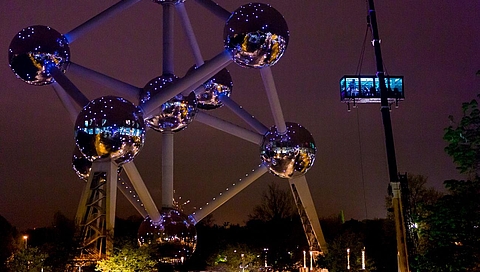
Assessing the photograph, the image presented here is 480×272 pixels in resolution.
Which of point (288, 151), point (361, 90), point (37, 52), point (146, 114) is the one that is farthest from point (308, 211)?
point (37, 52)

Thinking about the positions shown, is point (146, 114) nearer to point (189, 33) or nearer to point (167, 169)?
point (167, 169)

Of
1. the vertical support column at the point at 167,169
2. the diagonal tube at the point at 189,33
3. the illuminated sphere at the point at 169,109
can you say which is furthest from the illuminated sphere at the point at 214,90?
the illuminated sphere at the point at 169,109

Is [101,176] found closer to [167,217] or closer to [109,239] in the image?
[109,239]

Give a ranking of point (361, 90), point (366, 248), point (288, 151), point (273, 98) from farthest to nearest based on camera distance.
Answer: point (366, 248), point (361, 90), point (288, 151), point (273, 98)

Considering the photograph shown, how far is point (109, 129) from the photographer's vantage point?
1362 cm

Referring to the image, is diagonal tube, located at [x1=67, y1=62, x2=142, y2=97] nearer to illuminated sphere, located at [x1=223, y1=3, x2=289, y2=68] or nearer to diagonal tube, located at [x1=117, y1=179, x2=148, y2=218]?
illuminated sphere, located at [x1=223, y1=3, x2=289, y2=68]

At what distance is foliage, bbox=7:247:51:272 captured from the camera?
1765 cm

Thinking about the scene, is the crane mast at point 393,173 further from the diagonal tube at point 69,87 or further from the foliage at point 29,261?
the foliage at point 29,261

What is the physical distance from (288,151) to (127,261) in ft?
19.2

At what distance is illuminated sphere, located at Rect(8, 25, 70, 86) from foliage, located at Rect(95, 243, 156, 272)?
16.4ft

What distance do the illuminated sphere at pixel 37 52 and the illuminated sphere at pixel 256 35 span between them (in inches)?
175

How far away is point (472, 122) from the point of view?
10.8 m

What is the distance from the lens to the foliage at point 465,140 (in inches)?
419

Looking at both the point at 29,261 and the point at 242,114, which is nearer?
the point at 29,261
